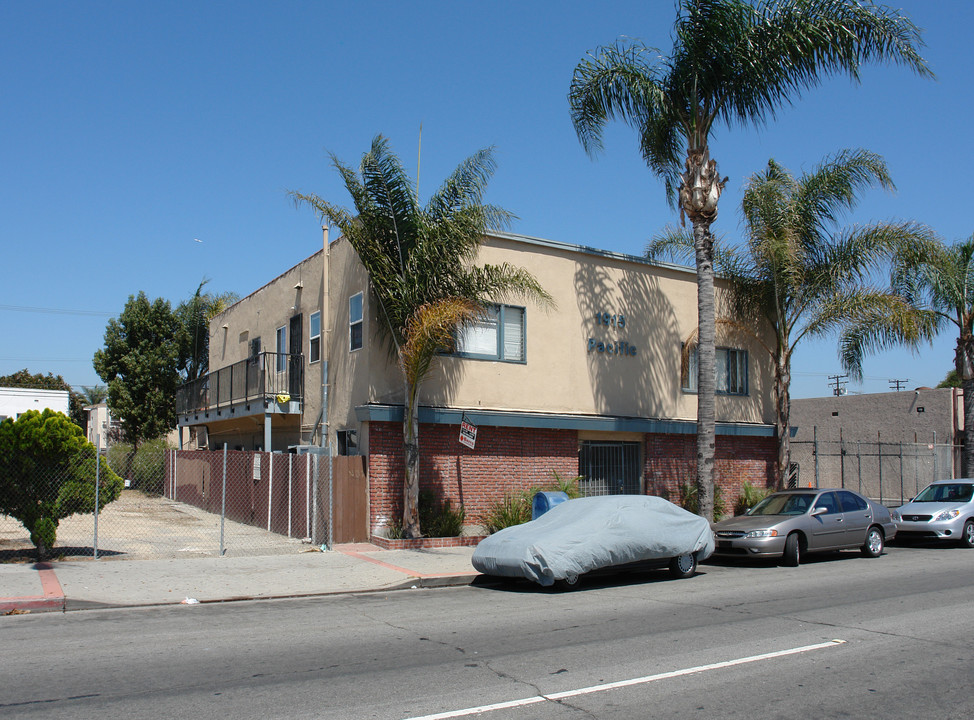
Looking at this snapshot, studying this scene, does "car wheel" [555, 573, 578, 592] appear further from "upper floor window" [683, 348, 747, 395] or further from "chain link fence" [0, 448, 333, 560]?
"upper floor window" [683, 348, 747, 395]

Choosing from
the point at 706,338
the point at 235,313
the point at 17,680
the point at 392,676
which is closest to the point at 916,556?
the point at 706,338

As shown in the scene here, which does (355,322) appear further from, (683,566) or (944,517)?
(944,517)

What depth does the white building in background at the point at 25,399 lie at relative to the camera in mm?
47500

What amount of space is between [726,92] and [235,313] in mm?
16757

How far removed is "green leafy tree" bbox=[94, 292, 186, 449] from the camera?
116 feet

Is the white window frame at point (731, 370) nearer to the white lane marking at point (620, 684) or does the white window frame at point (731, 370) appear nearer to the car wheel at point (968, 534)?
the car wheel at point (968, 534)

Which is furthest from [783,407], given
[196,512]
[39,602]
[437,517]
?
[39,602]

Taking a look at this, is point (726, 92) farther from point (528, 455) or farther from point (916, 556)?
point (916, 556)

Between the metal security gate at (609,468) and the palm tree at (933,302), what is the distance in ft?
20.3

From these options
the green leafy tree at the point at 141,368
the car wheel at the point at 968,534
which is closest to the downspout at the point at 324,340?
the car wheel at the point at 968,534

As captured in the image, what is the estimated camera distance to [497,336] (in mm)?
17766

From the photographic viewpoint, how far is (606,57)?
17.9 m

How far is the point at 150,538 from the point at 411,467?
5515 mm

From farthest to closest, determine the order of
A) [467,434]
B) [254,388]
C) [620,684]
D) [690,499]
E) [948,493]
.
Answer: [254,388] < [690,499] < [948,493] < [467,434] < [620,684]
